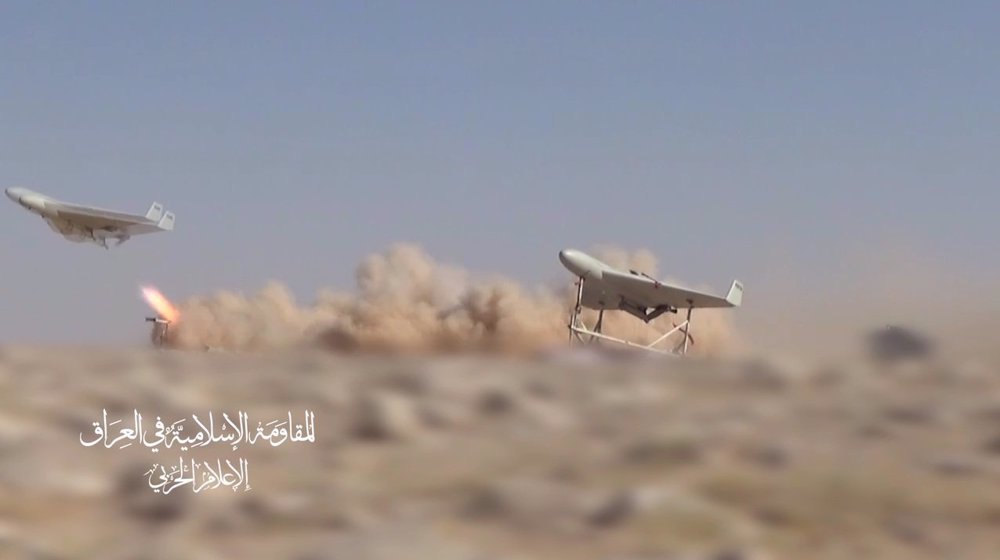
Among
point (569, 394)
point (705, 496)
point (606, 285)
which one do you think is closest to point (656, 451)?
point (705, 496)

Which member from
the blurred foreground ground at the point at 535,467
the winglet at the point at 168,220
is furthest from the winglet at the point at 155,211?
the blurred foreground ground at the point at 535,467

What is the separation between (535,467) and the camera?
3.01 meters

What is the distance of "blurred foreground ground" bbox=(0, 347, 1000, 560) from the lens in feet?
9.07

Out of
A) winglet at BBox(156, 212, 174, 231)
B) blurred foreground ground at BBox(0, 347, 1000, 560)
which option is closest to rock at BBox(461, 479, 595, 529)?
blurred foreground ground at BBox(0, 347, 1000, 560)

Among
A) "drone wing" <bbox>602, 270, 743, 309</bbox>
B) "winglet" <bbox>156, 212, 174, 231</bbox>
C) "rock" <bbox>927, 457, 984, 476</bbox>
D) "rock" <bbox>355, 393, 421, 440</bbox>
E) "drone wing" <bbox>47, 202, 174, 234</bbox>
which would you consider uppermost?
"winglet" <bbox>156, 212, 174, 231</bbox>

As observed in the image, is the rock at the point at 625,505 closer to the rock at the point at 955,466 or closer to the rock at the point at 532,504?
the rock at the point at 532,504

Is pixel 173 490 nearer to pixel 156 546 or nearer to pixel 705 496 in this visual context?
pixel 156 546

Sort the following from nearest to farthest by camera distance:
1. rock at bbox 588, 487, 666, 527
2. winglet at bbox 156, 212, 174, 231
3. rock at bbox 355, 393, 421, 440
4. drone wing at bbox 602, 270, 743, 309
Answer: rock at bbox 588, 487, 666, 527 < rock at bbox 355, 393, 421, 440 < drone wing at bbox 602, 270, 743, 309 < winglet at bbox 156, 212, 174, 231

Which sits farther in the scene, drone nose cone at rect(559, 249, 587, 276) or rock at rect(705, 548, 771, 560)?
drone nose cone at rect(559, 249, 587, 276)

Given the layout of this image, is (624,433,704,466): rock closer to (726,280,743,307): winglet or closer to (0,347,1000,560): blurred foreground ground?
(0,347,1000,560): blurred foreground ground

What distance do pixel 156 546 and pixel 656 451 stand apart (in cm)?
144

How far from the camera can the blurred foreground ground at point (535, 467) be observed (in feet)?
9.07

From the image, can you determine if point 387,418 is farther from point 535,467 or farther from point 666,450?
point 666,450

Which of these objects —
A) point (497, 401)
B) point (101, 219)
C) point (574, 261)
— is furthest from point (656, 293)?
point (497, 401)
